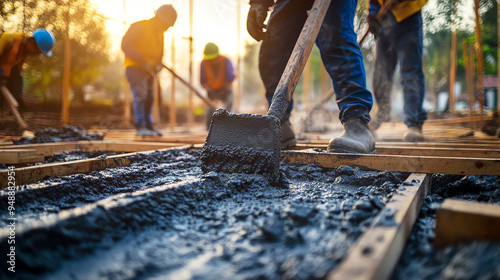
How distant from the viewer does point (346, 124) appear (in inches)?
79.4

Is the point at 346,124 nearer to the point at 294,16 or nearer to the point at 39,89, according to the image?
the point at 294,16

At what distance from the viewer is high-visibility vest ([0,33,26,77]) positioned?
14.6 ft

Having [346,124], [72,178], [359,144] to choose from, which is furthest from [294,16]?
[72,178]

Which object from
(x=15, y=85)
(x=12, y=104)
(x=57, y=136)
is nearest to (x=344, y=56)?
(x=57, y=136)

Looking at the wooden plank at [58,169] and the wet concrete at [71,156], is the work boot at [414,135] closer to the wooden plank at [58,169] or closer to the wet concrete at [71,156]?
the wooden plank at [58,169]

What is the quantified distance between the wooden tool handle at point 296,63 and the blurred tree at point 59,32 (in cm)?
507

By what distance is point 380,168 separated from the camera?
5.46ft

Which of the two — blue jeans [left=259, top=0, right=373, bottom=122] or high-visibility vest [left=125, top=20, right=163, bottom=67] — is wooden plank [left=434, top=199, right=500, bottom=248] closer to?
blue jeans [left=259, top=0, right=373, bottom=122]

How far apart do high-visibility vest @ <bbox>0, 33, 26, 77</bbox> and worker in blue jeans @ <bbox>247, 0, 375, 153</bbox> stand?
4.25m

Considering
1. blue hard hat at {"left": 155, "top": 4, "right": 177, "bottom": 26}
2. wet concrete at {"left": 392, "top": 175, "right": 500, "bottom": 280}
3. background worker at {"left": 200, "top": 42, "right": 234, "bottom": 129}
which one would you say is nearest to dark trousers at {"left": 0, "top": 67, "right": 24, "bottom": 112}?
blue hard hat at {"left": 155, "top": 4, "right": 177, "bottom": 26}

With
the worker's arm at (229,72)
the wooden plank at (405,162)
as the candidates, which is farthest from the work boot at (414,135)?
the worker's arm at (229,72)

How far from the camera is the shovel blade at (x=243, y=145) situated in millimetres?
1494

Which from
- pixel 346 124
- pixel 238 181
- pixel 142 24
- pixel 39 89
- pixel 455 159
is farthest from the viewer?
pixel 39 89

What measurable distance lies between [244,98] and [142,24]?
137ft
